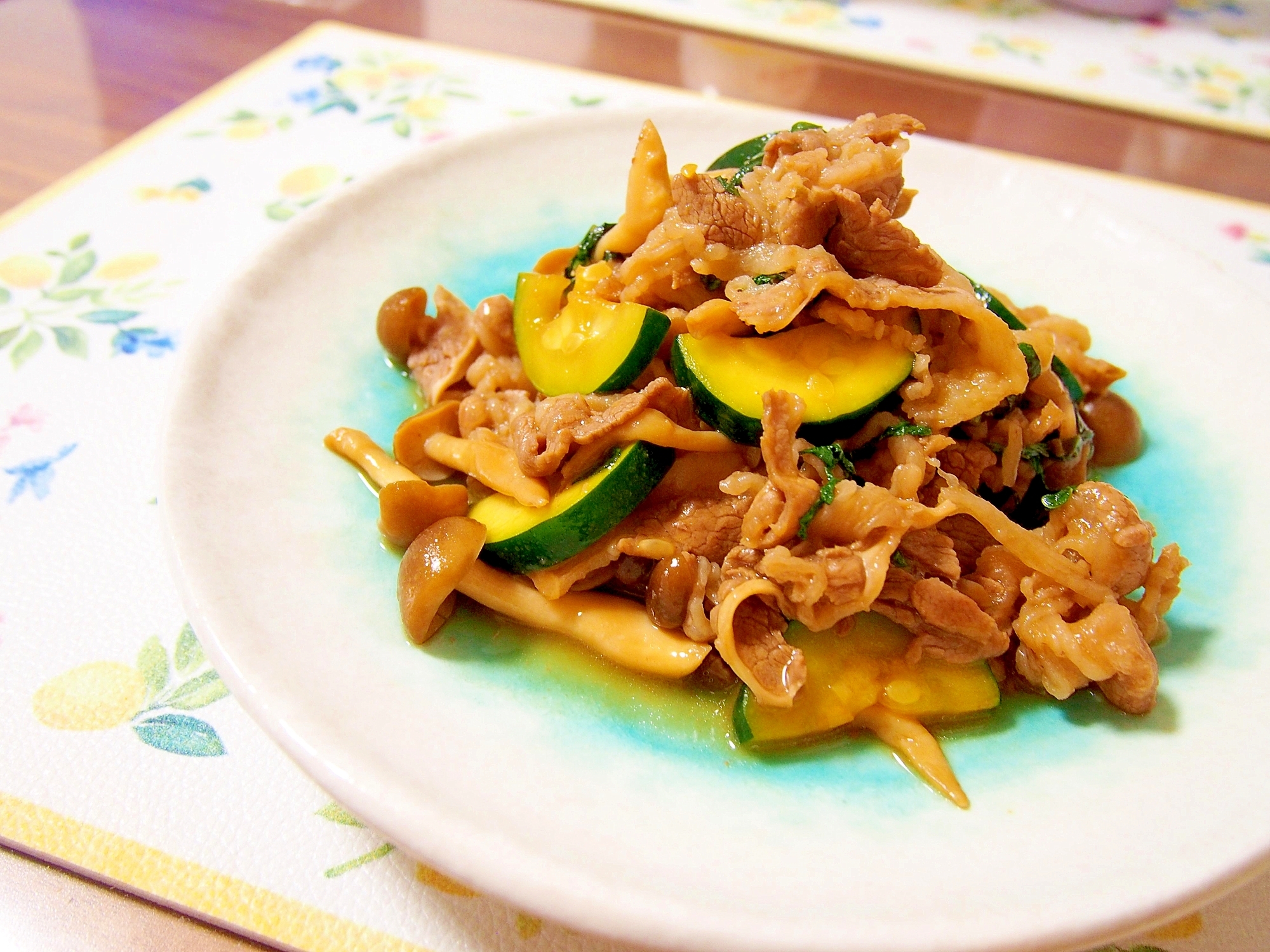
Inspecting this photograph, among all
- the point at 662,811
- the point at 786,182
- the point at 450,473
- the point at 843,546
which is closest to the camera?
the point at 662,811

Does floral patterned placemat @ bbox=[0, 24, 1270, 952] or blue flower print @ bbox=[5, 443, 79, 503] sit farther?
blue flower print @ bbox=[5, 443, 79, 503]

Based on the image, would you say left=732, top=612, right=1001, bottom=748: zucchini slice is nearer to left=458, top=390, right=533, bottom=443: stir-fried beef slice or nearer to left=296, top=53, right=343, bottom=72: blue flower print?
left=458, top=390, right=533, bottom=443: stir-fried beef slice

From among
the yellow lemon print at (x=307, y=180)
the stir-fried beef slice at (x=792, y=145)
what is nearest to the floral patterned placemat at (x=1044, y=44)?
the yellow lemon print at (x=307, y=180)

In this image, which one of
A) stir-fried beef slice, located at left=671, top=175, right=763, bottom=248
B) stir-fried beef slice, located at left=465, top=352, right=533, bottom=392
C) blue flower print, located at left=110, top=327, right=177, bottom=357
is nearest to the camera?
stir-fried beef slice, located at left=671, top=175, right=763, bottom=248

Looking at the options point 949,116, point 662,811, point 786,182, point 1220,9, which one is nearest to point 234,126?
point 786,182

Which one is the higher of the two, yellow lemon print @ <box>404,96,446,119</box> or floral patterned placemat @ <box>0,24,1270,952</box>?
yellow lemon print @ <box>404,96,446,119</box>

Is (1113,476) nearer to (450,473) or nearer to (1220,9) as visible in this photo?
(450,473)

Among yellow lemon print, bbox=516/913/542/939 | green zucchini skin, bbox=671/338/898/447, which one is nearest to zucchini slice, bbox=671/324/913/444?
green zucchini skin, bbox=671/338/898/447
